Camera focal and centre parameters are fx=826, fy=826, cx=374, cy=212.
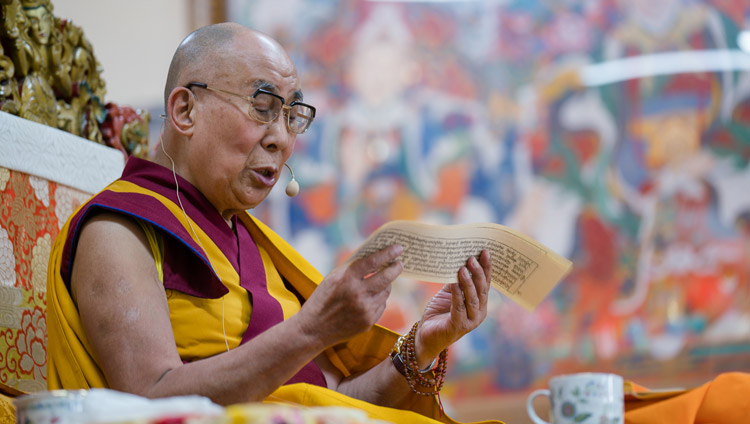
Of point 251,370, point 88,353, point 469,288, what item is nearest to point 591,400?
point 469,288

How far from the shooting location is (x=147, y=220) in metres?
1.36

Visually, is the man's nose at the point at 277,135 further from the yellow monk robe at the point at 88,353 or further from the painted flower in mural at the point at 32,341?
the painted flower in mural at the point at 32,341

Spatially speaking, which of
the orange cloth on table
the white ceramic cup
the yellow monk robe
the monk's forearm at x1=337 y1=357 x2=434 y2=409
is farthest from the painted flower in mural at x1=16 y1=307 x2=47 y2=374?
the orange cloth on table

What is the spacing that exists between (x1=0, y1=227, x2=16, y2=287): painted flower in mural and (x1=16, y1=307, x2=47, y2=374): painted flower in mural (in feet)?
0.24

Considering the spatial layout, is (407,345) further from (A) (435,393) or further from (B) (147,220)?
(B) (147,220)

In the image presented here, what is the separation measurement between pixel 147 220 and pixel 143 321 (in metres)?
0.19

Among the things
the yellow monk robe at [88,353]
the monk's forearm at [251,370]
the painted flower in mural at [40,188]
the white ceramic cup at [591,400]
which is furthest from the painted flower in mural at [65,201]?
the white ceramic cup at [591,400]

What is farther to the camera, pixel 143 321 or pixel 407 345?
pixel 407 345

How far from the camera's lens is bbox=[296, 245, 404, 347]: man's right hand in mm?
1201

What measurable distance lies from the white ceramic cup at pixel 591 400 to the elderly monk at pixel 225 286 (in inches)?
8.4

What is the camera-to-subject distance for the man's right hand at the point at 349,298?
1.20 m

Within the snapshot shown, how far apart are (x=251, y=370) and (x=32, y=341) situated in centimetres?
65

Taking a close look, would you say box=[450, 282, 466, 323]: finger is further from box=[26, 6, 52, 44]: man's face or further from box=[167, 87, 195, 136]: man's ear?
box=[26, 6, 52, 44]: man's face

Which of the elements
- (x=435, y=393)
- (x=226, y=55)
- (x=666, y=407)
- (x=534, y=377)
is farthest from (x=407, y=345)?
(x=534, y=377)
